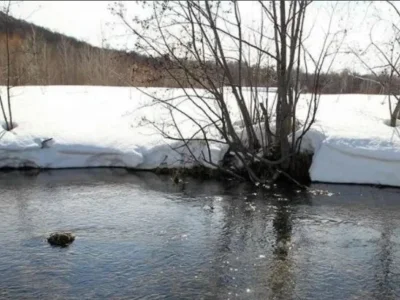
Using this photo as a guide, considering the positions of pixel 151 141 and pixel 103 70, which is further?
pixel 103 70

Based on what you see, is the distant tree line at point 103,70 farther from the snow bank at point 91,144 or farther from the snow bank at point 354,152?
the snow bank at point 354,152

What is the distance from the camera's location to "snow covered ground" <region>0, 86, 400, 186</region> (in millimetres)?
9734

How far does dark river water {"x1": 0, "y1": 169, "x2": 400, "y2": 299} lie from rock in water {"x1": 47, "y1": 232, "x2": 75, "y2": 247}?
4.9 inches

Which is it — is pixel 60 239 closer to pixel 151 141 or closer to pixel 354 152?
pixel 151 141

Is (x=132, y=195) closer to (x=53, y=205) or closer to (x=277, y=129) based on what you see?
(x=53, y=205)

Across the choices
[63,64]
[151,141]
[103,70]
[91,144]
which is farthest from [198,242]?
[63,64]

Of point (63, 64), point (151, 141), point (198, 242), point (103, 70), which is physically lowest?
point (198, 242)

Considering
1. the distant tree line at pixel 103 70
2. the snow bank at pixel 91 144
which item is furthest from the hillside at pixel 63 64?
the snow bank at pixel 91 144

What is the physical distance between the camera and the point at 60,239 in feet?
19.8

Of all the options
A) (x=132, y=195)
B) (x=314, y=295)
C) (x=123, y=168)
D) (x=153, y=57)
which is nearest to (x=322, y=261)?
(x=314, y=295)

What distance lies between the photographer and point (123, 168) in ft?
36.2

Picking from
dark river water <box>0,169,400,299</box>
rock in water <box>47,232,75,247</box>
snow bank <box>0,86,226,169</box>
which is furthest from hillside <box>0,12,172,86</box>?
rock in water <box>47,232,75,247</box>

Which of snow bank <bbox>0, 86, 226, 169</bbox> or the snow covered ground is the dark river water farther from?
snow bank <bbox>0, 86, 226, 169</bbox>

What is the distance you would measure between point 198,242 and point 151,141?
5.20m
